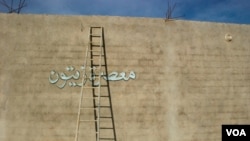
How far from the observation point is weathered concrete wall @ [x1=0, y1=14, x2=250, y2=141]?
9.00m

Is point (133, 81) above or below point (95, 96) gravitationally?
above

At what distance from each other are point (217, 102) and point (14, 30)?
5718 millimetres

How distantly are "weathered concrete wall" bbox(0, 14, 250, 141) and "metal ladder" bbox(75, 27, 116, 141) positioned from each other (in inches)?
6.2

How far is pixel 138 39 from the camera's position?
31.1ft

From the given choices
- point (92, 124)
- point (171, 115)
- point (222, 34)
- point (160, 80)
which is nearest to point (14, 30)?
point (92, 124)

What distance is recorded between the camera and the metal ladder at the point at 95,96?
29.6 feet

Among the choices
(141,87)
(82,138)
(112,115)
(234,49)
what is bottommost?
(82,138)

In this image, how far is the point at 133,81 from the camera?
30.6 feet

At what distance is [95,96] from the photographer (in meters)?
9.12

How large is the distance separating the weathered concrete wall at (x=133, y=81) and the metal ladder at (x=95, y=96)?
0.51 feet

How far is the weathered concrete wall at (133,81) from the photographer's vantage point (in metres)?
9.00

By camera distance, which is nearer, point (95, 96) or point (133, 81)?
point (95, 96)

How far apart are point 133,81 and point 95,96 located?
3.51ft

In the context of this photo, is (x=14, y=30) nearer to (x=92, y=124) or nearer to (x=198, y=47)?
(x=92, y=124)
